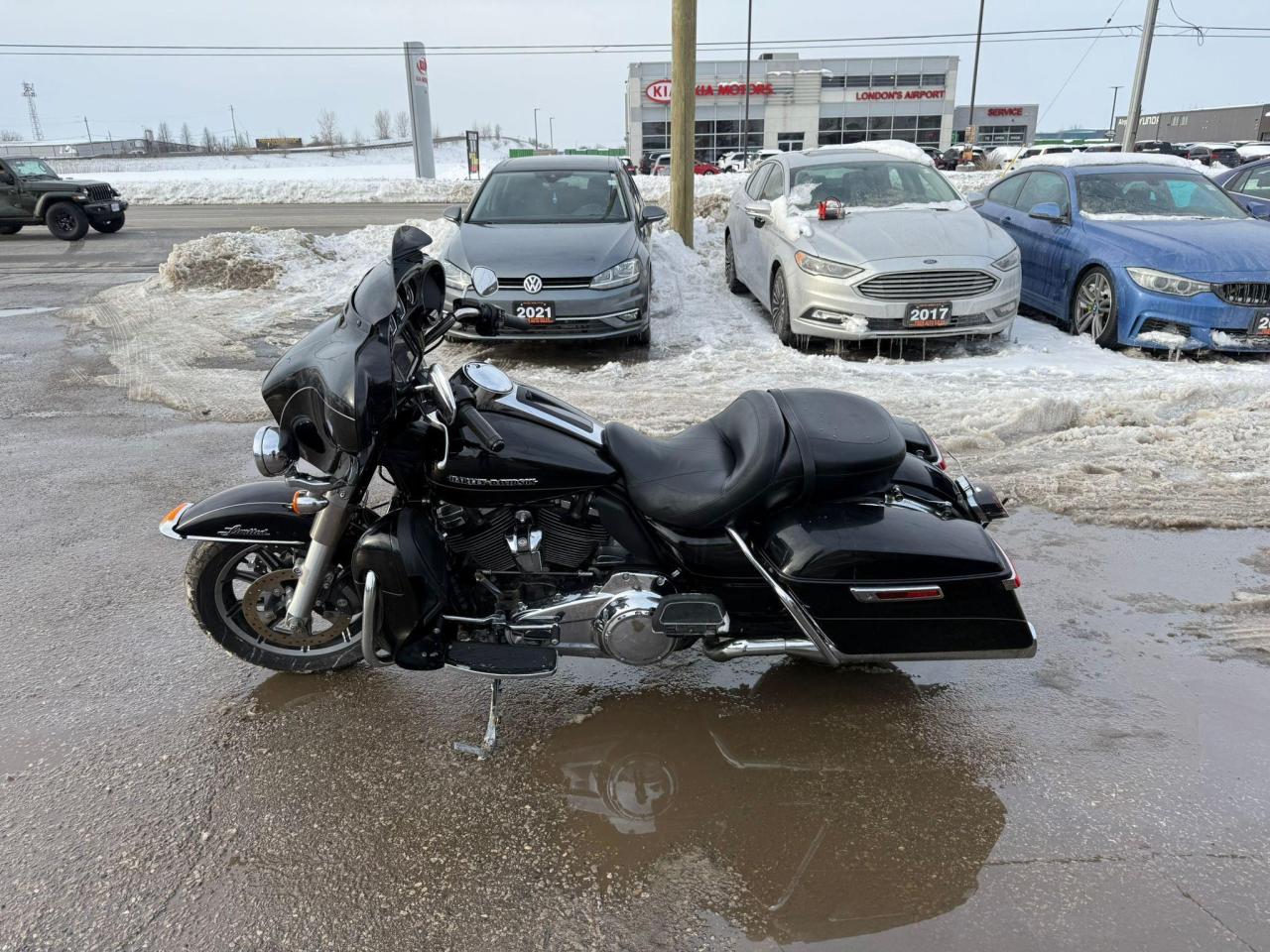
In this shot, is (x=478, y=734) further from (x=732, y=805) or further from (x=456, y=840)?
(x=732, y=805)

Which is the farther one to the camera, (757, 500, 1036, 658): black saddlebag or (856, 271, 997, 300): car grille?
(856, 271, 997, 300): car grille

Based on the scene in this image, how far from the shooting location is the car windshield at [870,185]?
27.4 ft

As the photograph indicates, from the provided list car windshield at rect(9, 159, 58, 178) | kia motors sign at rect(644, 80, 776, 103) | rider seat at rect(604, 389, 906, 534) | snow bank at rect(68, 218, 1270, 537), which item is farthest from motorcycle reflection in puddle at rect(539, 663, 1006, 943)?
kia motors sign at rect(644, 80, 776, 103)

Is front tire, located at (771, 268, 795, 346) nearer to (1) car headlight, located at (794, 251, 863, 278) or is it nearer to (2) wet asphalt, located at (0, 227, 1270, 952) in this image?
(1) car headlight, located at (794, 251, 863, 278)

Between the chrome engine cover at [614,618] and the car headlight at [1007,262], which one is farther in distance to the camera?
the car headlight at [1007,262]

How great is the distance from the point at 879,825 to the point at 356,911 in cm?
149

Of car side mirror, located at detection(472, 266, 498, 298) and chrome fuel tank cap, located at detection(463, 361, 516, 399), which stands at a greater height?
car side mirror, located at detection(472, 266, 498, 298)

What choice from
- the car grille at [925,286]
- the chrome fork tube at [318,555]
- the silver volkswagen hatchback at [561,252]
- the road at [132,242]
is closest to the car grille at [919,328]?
the car grille at [925,286]

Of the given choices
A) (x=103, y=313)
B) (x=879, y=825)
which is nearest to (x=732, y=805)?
(x=879, y=825)

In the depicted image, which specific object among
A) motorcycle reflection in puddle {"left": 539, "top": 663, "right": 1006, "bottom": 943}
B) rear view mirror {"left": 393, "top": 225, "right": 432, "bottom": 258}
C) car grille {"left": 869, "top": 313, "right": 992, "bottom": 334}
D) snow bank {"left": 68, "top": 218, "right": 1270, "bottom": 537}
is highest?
rear view mirror {"left": 393, "top": 225, "right": 432, "bottom": 258}

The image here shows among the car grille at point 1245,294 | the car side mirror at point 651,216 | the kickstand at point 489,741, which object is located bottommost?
the kickstand at point 489,741

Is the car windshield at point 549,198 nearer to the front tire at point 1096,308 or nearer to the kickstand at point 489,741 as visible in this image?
the front tire at point 1096,308

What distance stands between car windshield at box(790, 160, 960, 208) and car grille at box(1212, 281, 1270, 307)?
253cm

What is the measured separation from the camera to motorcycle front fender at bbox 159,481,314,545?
2961mm
